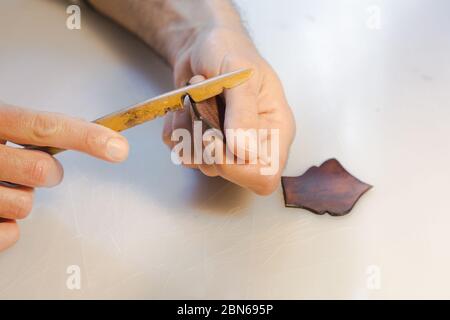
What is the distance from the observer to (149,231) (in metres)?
0.93

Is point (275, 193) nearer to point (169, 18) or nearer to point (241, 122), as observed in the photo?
point (241, 122)

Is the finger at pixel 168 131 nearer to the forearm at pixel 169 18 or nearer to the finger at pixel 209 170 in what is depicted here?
the finger at pixel 209 170

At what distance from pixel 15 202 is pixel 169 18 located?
58 centimetres

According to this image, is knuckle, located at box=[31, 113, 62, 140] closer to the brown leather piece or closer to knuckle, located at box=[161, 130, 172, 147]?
knuckle, located at box=[161, 130, 172, 147]

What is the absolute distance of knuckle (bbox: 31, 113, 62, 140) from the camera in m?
0.75

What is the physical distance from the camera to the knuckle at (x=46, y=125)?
0.75 m

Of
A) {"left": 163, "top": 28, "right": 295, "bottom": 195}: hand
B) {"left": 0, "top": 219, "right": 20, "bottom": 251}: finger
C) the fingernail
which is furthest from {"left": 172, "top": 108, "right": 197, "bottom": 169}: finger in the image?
{"left": 0, "top": 219, "right": 20, "bottom": 251}: finger

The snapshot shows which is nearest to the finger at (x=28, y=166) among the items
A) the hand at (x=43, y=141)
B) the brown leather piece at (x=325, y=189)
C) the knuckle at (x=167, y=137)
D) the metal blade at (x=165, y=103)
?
the hand at (x=43, y=141)

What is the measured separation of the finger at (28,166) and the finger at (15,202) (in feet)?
0.15

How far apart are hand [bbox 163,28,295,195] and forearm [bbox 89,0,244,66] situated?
35 millimetres

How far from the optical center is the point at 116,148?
2.46ft

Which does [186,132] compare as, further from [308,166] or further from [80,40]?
[80,40]

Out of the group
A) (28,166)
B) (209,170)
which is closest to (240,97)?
(209,170)

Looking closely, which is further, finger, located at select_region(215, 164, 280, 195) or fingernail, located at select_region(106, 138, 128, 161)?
finger, located at select_region(215, 164, 280, 195)
